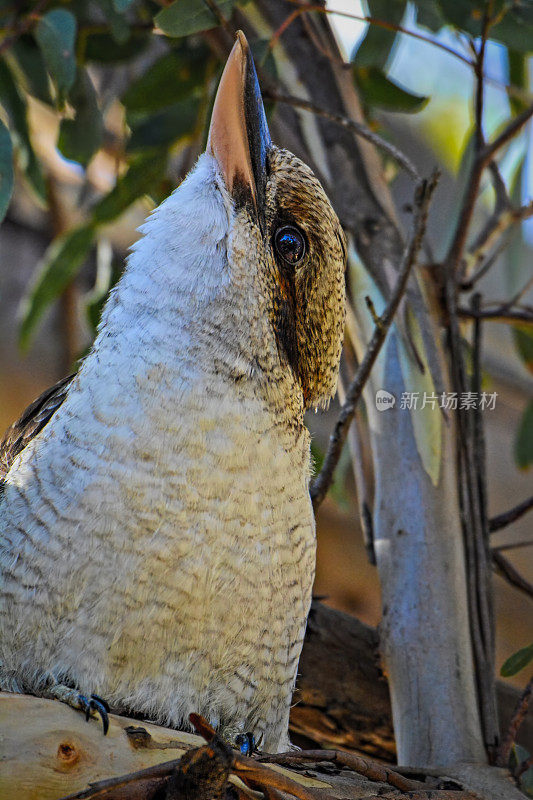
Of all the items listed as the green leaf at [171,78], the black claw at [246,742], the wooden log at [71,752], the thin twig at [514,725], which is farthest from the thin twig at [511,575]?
the green leaf at [171,78]

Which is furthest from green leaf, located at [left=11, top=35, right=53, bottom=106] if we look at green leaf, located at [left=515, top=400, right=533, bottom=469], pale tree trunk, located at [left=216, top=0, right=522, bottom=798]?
green leaf, located at [left=515, top=400, right=533, bottom=469]

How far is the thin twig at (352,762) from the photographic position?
106cm

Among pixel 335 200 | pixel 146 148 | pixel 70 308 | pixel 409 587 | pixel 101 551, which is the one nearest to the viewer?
pixel 101 551

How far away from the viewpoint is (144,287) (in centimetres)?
130

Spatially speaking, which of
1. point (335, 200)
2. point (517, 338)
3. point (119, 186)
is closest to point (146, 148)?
point (119, 186)

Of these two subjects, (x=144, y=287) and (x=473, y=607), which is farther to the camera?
(x=473, y=607)

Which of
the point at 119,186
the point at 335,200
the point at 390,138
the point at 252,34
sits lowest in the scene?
the point at 335,200

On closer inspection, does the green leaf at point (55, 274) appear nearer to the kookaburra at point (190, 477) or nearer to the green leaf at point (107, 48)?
the green leaf at point (107, 48)

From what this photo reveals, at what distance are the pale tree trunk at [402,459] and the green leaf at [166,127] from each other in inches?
11.3

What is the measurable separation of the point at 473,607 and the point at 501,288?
3.88m

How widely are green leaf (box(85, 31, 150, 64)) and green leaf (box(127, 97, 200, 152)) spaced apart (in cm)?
22

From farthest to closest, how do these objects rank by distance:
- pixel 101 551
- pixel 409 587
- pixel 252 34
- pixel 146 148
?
pixel 146 148 < pixel 252 34 < pixel 409 587 < pixel 101 551

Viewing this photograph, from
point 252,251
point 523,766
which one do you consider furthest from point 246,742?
point 252,251

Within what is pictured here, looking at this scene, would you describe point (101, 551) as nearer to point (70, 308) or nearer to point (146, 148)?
point (146, 148)
